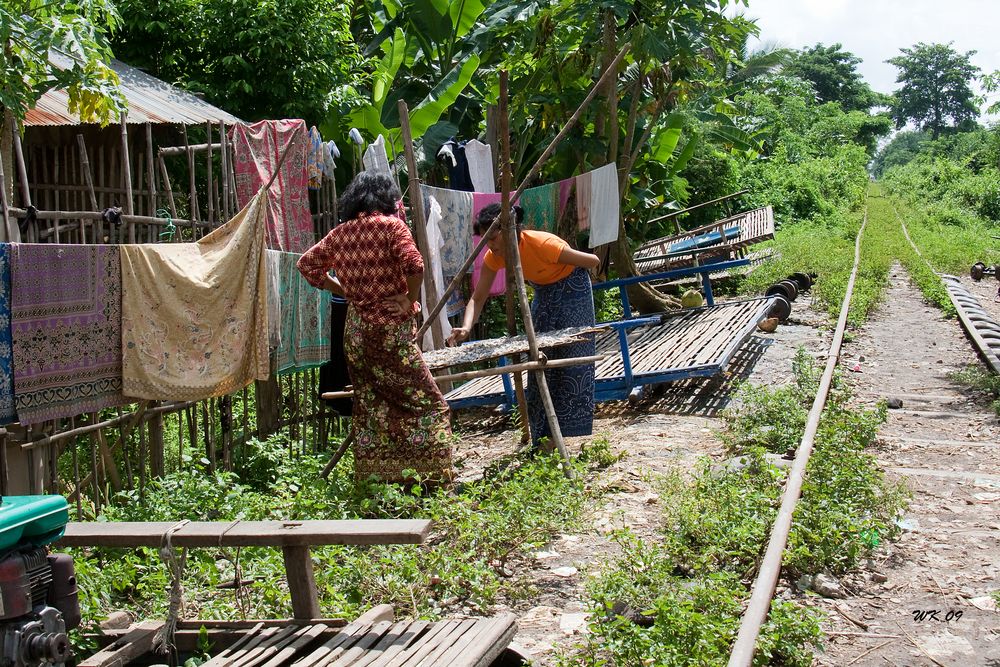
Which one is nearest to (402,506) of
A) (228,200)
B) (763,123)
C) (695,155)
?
(228,200)

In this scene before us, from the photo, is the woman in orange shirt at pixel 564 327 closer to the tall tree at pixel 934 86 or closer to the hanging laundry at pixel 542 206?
the hanging laundry at pixel 542 206

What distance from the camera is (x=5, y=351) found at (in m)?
4.56

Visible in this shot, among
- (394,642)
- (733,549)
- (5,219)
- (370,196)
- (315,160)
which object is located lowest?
(733,549)

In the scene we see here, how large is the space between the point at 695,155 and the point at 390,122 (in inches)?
413

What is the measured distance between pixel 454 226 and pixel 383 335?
3.09 metres

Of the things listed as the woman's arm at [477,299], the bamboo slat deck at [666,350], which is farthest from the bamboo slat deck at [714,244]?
the woman's arm at [477,299]

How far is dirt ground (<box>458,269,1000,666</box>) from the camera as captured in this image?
13.1 ft

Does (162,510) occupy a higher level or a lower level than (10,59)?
lower

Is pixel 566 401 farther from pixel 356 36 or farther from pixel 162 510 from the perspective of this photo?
pixel 356 36

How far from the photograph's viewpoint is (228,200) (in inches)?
252

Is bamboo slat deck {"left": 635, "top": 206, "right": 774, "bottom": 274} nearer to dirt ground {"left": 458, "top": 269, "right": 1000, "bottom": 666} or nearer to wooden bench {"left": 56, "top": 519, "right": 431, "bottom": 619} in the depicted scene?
dirt ground {"left": 458, "top": 269, "right": 1000, "bottom": 666}

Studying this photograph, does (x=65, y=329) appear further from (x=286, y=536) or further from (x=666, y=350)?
(x=666, y=350)

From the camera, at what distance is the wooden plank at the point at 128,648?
3.09 meters

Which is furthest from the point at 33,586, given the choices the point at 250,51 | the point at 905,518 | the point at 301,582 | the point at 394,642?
the point at 250,51
